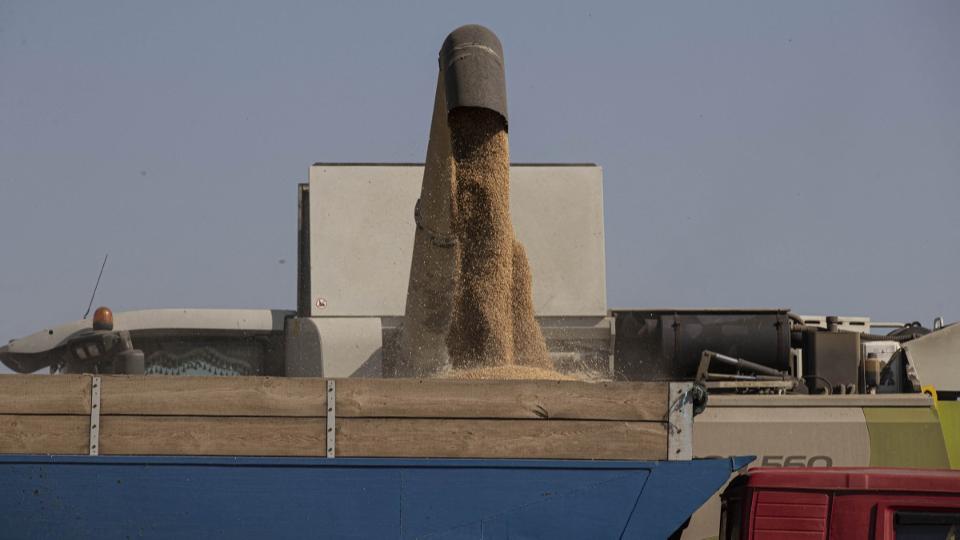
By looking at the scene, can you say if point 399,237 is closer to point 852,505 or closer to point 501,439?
point 501,439

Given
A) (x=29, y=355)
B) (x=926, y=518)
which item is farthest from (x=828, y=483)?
(x=29, y=355)

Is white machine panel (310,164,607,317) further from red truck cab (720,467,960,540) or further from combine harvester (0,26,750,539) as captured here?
red truck cab (720,467,960,540)

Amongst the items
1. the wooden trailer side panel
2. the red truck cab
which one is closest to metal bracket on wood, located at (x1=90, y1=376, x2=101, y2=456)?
the wooden trailer side panel

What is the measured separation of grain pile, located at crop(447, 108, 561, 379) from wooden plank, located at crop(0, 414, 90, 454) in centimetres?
251

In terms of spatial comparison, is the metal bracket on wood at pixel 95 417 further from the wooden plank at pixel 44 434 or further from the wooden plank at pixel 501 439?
the wooden plank at pixel 501 439

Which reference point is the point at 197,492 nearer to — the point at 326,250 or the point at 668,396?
the point at 668,396

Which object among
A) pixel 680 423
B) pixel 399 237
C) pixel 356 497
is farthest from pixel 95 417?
pixel 399 237

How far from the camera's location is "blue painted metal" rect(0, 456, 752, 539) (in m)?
5.41

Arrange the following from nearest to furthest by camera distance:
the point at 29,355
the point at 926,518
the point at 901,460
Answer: the point at 926,518 → the point at 901,460 → the point at 29,355

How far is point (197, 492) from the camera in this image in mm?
5430

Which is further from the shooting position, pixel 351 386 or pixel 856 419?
pixel 856 419

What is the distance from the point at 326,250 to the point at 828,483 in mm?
5550

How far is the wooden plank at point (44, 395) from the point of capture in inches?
217

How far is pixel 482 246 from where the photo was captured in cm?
775
